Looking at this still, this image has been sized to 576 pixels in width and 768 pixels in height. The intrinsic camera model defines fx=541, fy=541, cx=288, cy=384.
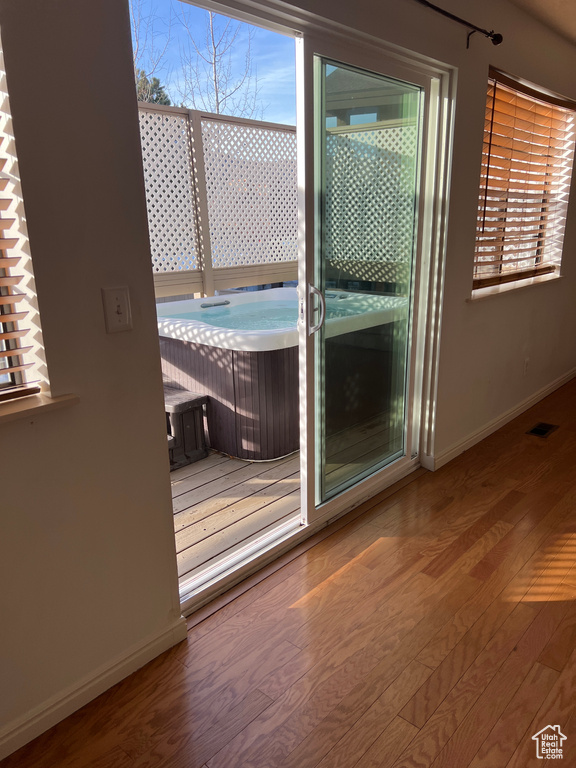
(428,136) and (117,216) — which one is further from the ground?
(428,136)

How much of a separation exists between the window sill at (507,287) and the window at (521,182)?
1.6 inches

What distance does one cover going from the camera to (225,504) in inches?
105

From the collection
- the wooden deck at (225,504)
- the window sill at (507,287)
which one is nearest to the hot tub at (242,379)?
the wooden deck at (225,504)

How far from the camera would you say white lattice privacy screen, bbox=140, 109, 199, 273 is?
129 inches

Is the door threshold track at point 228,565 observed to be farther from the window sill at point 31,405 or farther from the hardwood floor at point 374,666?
the window sill at point 31,405

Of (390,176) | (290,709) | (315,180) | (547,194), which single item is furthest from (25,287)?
(547,194)

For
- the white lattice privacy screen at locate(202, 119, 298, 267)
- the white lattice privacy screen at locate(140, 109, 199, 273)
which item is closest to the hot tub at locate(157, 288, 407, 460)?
the white lattice privacy screen at locate(140, 109, 199, 273)

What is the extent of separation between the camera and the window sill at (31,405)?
1.23 meters

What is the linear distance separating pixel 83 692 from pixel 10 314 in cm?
107

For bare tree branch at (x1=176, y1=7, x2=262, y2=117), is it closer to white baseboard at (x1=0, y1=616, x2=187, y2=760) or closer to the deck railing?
the deck railing

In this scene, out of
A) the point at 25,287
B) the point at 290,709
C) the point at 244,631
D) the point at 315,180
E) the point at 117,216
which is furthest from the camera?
the point at 315,180

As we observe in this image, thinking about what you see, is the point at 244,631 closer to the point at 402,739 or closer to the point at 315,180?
the point at 402,739

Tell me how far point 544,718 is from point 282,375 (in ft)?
6.67

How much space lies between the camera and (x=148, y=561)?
1.65m
